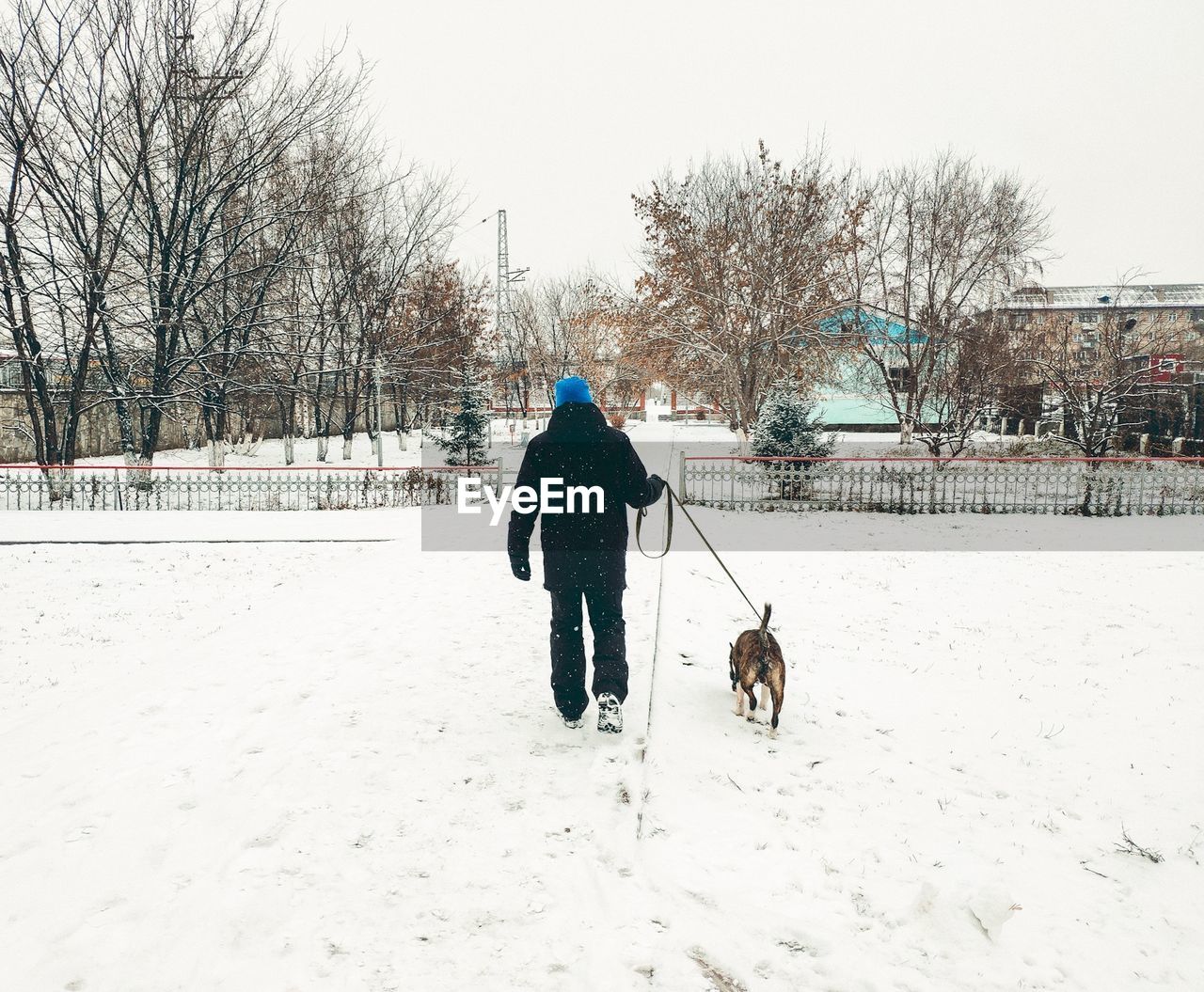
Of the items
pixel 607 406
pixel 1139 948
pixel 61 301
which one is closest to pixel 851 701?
pixel 1139 948

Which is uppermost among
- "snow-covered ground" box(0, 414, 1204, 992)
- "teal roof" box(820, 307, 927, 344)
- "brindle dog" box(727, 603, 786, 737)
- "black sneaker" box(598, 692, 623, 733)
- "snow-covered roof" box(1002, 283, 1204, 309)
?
"snow-covered roof" box(1002, 283, 1204, 309)

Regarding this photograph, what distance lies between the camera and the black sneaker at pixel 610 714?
4.02 meters

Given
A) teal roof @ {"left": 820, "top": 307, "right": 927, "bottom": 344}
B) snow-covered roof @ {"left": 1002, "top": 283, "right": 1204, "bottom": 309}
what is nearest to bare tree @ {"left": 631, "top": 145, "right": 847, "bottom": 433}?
teal roof @ {"left": 820, "top": 307, "right": 927, "bottom": 344}

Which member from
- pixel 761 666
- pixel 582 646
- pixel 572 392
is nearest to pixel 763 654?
pixel 761 666

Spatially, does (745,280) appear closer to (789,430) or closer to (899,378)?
(789,430)

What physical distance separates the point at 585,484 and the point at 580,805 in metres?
1.71

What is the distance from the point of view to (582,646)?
161 inches

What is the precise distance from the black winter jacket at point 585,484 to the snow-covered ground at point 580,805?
993mm

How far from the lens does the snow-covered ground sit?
95.5 inches

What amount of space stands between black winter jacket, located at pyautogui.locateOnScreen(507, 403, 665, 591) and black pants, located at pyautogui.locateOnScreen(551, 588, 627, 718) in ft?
0.27

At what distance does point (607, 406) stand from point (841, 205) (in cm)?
3268

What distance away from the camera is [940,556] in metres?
10.1

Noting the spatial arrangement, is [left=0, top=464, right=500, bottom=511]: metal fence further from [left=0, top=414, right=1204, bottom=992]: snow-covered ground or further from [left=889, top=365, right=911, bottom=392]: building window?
[left=889, top=365, right=911, bottom=392]: building window

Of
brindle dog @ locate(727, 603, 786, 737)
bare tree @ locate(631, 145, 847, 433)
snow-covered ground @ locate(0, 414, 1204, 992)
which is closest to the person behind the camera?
snow-covered ground @ locate(0, 414, 1204, 992)
